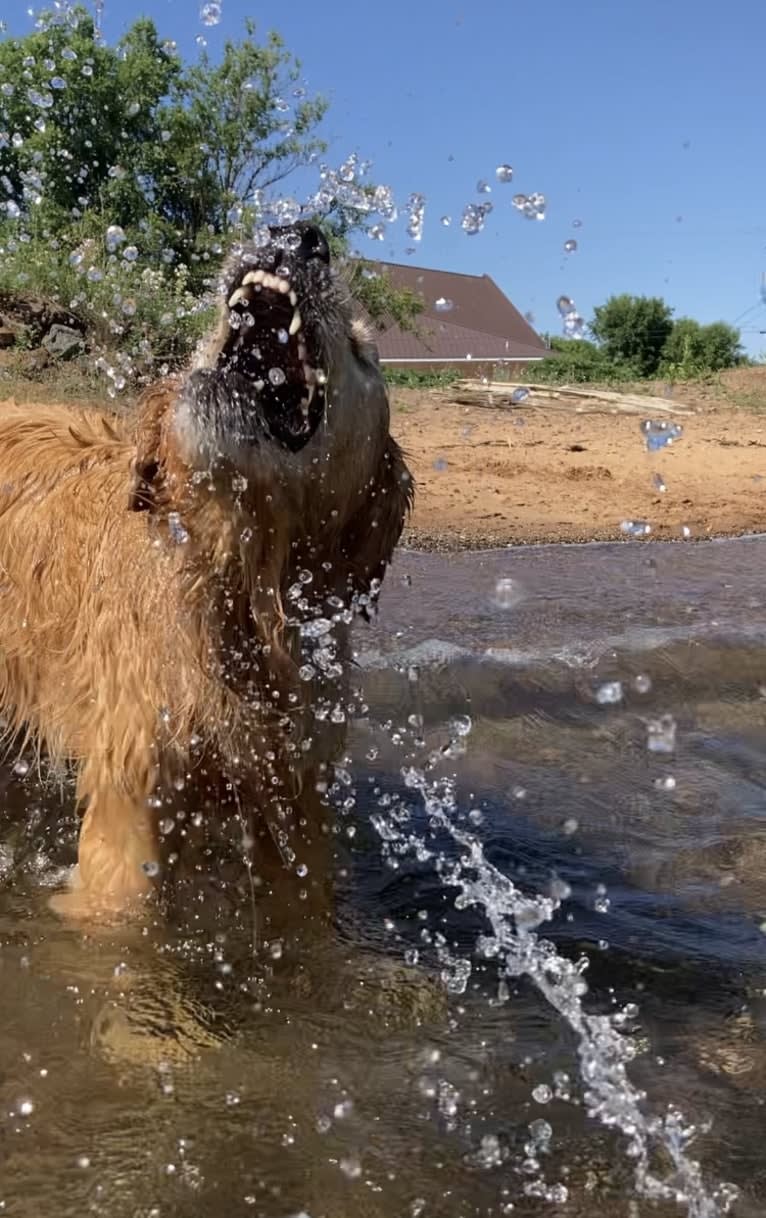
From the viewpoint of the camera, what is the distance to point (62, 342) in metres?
15.9

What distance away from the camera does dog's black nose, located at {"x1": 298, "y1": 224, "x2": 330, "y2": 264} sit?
3281 mm

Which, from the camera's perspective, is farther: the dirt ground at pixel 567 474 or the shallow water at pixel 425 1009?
the dirt ground at pixel 567 474

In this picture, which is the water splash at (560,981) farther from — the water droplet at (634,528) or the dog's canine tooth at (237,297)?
the water droplet at (634,528)

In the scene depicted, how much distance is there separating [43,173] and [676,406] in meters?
15.8

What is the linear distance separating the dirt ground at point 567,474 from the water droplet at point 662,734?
12.7 ft

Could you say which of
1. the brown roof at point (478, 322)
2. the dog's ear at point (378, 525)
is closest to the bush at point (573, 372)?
the brown roof at point (478, 322)

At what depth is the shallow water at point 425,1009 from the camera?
2637 mm

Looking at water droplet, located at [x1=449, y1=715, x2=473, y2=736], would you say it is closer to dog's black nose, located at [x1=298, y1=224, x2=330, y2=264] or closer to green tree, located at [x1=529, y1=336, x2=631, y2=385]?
dog's black nose, located at [x1=298, y1=224, x2=330, y2=264]

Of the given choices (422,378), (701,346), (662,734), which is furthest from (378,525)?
(701,346)

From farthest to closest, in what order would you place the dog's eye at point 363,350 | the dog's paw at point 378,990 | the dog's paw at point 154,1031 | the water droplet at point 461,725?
1. the water droplet at point 461,725
2. the dog's eye at point 363,350
3. the dog's paw at point 378,990
4. the dog's paw at point 154,1031

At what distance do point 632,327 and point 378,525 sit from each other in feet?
121

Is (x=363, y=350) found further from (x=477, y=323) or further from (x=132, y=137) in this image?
(x=477, y=323)

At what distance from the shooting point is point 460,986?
3.59 metres

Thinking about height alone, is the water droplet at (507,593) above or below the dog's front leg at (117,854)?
above
